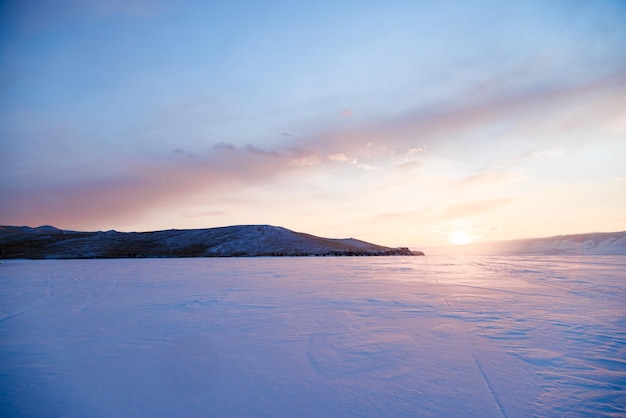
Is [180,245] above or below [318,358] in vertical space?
above

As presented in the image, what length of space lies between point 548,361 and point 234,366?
3.47 meters

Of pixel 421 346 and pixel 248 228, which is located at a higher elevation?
pixel 248 228

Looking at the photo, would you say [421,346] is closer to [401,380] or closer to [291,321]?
[401,380]

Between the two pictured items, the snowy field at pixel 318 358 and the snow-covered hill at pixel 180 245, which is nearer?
the snowy field at pixel 318 358

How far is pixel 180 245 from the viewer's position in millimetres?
55750

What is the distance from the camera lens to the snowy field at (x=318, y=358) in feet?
8.93

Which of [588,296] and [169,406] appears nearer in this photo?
[169,406]

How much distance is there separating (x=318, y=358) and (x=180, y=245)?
187 ft

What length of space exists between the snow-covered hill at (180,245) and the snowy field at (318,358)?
130 feet

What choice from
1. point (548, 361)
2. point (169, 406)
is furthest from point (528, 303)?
point (169, 406)

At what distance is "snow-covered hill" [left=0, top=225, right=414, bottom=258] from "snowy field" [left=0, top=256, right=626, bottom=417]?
3974cm

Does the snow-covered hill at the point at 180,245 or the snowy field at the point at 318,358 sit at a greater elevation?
the snow-covered hill at the point at 180,245

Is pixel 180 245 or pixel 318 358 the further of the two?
pixel 180 245

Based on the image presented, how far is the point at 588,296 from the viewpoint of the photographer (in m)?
7.73
